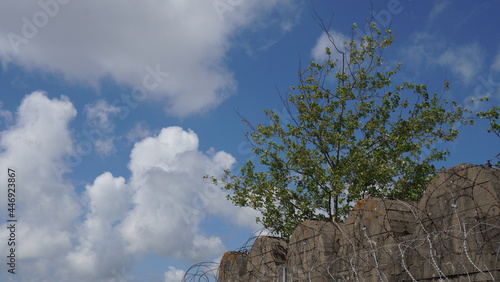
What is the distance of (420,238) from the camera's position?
722 centimetres

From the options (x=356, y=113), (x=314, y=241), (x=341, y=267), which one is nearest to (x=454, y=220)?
(x=341, y=267)

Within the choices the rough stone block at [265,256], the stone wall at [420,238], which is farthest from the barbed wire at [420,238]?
A: the rough stone block at [265,256]

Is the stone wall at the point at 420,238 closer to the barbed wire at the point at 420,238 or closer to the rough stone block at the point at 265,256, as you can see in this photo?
the barbed wire at the point at 420,238

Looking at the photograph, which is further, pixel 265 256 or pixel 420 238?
pixel 265 256

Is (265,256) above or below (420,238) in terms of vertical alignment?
above

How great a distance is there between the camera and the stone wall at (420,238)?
6.68 m

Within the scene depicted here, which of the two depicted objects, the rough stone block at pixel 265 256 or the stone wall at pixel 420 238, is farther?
the rough stone block at pixel 265 256

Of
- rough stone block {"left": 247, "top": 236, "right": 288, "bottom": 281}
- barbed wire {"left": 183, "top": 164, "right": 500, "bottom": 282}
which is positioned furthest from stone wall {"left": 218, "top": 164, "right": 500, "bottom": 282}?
rough stone block {"left": 247, "top": 236, "right": 288, "bottom": 281}

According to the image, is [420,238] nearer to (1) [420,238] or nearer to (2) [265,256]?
(1) [420,238]

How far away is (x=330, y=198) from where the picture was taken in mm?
18797

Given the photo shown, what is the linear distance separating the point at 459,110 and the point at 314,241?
1264cm

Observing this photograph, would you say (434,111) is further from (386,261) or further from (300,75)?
(386,261)

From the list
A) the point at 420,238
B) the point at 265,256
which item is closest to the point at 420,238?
the point at 420,238

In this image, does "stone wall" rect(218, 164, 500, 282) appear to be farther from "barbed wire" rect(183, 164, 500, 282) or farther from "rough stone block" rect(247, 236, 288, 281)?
"rough stone block" rect(247, 236, 288, 281)
